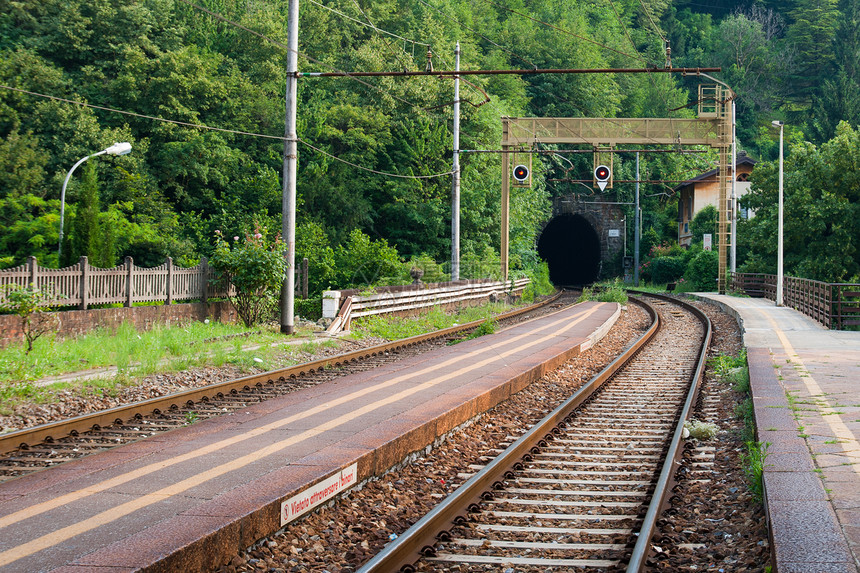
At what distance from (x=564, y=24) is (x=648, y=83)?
1675cm

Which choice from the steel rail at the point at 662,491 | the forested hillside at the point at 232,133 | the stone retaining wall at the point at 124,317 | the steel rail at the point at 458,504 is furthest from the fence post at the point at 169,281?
the steel rail at the point at 662,491

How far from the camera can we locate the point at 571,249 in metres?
76.4

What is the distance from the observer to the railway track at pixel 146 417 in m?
7.75

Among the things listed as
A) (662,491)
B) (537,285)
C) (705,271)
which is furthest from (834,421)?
(705,271)

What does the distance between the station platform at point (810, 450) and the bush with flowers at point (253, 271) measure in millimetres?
9642

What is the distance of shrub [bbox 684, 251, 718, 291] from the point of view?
160 ft

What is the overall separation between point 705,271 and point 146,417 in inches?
1744

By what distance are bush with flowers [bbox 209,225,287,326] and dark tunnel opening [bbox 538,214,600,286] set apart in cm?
5004

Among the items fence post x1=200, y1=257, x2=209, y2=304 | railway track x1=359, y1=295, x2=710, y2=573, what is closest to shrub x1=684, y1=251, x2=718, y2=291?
fence post x1=200, y1=257, x2=209, y2=304

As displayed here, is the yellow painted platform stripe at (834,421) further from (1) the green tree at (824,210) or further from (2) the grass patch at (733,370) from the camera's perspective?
(1) the green tree at (824,210)

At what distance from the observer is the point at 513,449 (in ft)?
26.7

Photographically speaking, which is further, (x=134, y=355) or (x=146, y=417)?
(x=134, y=355)

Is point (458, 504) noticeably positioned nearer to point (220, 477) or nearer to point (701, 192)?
point (220, 477)

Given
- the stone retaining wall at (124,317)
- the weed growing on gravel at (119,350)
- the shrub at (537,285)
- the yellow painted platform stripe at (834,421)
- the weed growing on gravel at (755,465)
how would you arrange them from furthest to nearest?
1. the shrub at (537,285)
2. the stone retaining wall at (124,317)
3. the weed growing on gravel at (119,350)
4. the yellow painted platform stripe at (834,421)
5. the weed growing on gravel at (755,465)
